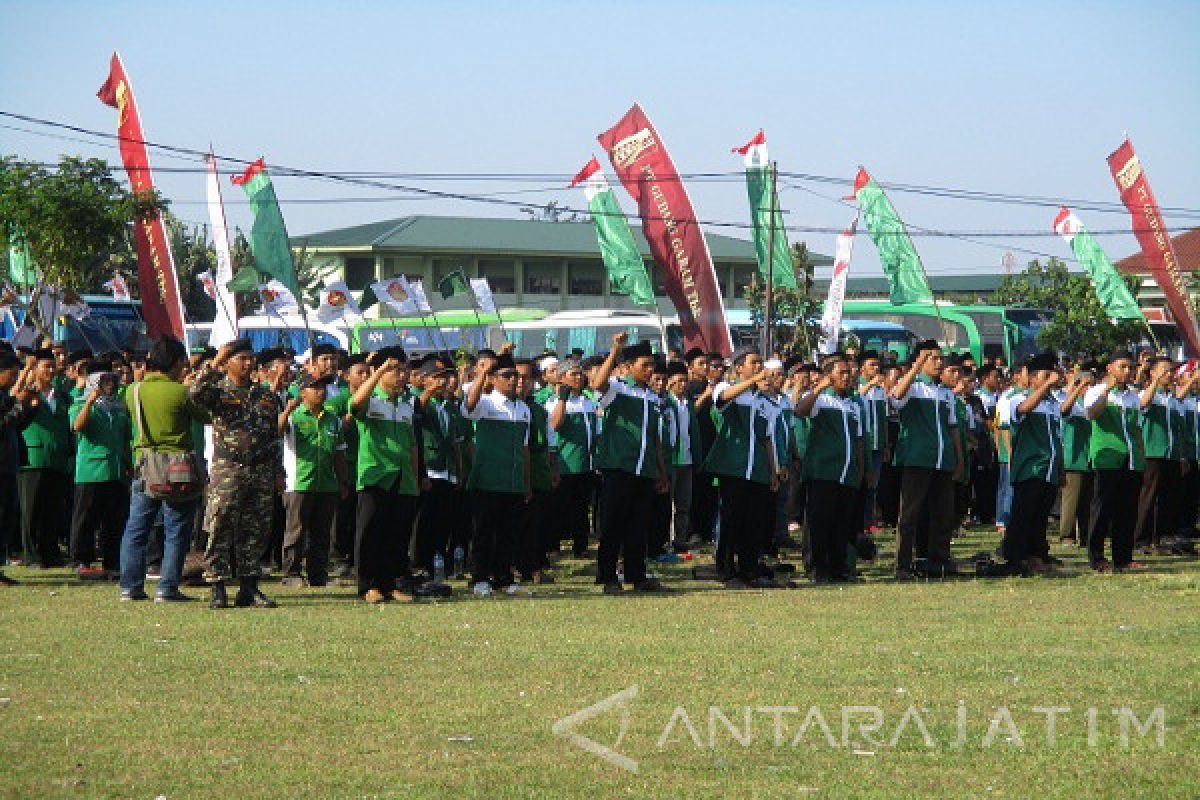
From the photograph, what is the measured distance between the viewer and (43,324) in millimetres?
31016

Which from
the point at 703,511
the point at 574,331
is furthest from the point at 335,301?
the point at 574,331

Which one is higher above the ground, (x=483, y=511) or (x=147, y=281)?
(x=147, y=281)

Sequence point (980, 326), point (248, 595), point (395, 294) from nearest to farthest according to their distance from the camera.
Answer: point (248, 595) < point (395, 294) < point (980, 326)

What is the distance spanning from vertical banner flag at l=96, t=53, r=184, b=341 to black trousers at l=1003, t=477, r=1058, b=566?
15.0m

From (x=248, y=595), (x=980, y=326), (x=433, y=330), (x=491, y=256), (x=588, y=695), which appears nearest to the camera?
(x=588, y=695)

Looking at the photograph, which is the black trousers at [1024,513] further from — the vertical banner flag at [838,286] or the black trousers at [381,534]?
the vertical banner flag at [838,286]

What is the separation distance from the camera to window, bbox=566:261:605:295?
74188mm

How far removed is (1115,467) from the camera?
54.5 ft

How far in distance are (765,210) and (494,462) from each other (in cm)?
1994

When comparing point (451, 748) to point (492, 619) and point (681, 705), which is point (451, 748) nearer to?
point (681, 705)

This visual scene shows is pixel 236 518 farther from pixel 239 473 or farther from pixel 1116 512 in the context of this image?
pixel 1116 512

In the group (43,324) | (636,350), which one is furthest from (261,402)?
(43,324)

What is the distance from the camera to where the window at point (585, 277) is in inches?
2921

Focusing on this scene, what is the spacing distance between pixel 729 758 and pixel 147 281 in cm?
2186
